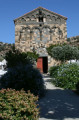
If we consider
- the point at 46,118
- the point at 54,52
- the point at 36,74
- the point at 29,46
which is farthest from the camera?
the point at 29,46

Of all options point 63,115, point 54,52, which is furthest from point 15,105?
point 54,52

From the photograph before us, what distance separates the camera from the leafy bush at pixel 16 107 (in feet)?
12.1

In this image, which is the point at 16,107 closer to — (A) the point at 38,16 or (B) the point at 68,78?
(B) the point at 68,78

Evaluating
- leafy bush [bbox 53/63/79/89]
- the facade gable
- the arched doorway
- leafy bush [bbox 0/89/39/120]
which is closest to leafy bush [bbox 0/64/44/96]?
leafy bush [bbox 53/63/79/89]

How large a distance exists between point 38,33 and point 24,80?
14868 mm

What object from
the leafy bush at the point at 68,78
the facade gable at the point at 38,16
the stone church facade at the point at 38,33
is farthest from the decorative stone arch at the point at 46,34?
the leafy bush at the point at 68,78

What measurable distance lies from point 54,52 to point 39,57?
5.76 m

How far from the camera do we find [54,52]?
17.0m

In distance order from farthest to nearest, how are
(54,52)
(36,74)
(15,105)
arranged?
(54,52) → (36,74) → (15,105)

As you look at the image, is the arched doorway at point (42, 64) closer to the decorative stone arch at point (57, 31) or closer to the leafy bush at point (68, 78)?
the decorative stone arch at point (57, 31)

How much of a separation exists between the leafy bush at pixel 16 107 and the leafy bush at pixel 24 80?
3835 mm

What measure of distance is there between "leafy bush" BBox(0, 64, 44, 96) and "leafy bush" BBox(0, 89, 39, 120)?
3.84 m

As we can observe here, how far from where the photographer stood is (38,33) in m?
22.2

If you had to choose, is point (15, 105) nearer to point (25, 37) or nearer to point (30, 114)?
point (30, 114)
